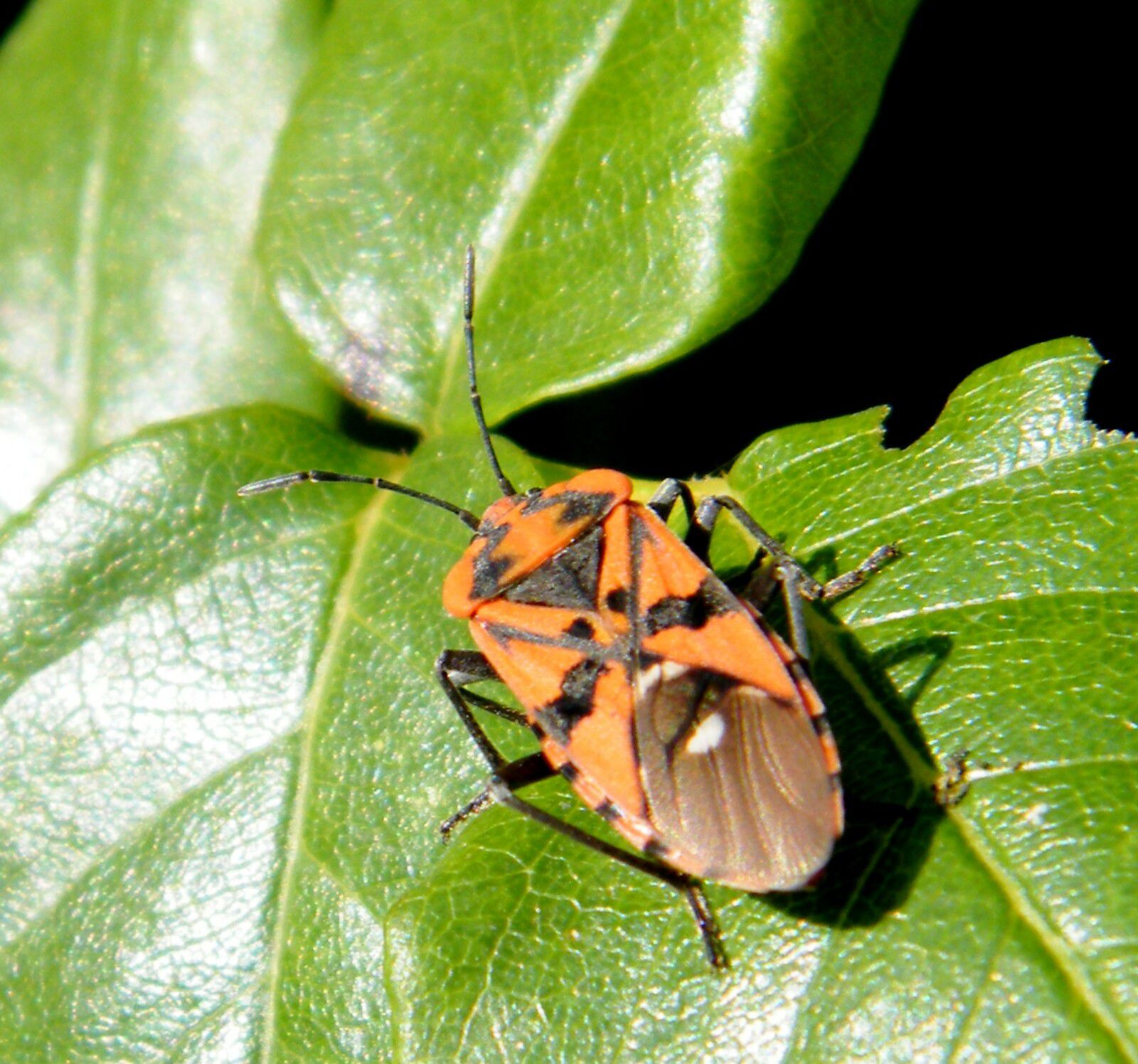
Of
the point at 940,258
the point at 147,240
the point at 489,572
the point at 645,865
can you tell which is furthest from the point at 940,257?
the point at 147,240

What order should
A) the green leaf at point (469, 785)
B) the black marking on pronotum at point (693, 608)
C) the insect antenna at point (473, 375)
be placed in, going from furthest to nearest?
the insect antenna at point (473, 375) < the black marking on pronotum at point (693, 608) < the green leaf at point (469, 785)

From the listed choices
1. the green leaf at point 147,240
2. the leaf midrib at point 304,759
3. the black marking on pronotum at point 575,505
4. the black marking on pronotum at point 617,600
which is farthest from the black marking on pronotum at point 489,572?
the green leaf at point 147,240

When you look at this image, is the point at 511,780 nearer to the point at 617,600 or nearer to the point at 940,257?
the point at 617,600

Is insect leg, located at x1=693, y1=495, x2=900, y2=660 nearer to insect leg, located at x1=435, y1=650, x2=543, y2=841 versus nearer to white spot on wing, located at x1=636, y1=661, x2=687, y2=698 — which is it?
white spot on wing, located at x1=636, y1=661, x2=687, y2=698

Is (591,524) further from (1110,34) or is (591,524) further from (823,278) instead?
(1110,34)

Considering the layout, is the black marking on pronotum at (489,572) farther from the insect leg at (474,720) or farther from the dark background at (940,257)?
the dark background at (940,257)

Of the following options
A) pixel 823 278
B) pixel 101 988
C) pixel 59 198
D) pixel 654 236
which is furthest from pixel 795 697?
pixel 59 198
